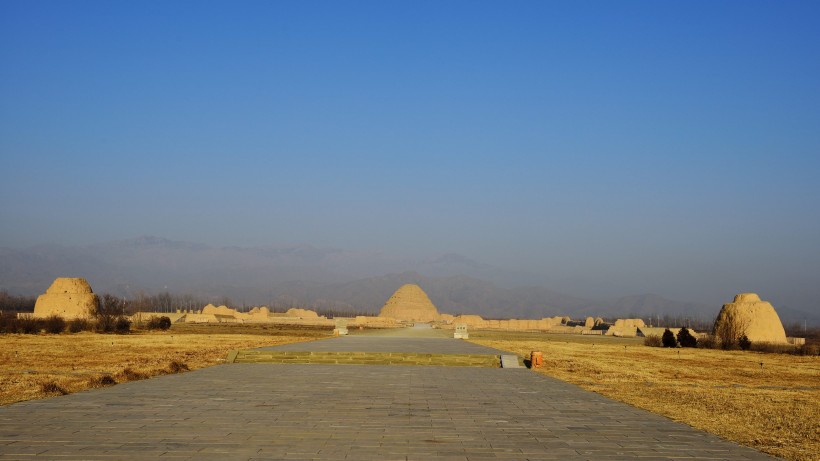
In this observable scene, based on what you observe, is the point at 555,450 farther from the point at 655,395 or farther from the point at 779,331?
the point at 779,331

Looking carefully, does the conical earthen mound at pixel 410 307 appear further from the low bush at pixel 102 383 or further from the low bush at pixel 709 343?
the low bush at pixel 102 383

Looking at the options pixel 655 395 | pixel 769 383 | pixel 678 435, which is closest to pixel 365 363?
pixel 655 395

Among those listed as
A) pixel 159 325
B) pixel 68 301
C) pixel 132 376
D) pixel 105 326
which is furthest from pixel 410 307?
pixel 132 376

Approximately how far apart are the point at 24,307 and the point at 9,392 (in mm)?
143620

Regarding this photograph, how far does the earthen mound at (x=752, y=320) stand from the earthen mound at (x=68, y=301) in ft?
179

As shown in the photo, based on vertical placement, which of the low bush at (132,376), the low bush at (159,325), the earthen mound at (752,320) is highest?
the earthen mound at (752,320)

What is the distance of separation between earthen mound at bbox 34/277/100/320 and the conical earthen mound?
93.1 meters

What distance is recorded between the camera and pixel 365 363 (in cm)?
2006

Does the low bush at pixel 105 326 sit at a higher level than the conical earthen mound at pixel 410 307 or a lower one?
lower

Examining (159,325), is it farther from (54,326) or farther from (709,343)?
(709,343)

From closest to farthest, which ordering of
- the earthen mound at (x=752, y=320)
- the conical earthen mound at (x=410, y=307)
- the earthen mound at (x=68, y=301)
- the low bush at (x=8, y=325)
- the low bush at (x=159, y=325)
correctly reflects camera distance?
1. the earthen mound at (x=752, y=320)
2. the low bush at (x=8, y=325)
3. the low bush at (x=159, y=325)
4. the earthen mound at (x=68, y=301)
5. the conical earthen mound at (x=410, y=307)

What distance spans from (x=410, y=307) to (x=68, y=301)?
10123 cm

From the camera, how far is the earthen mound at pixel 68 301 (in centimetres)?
6250

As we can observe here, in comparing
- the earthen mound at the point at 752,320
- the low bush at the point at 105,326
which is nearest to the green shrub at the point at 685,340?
the earthen mound at the point at 752,320
